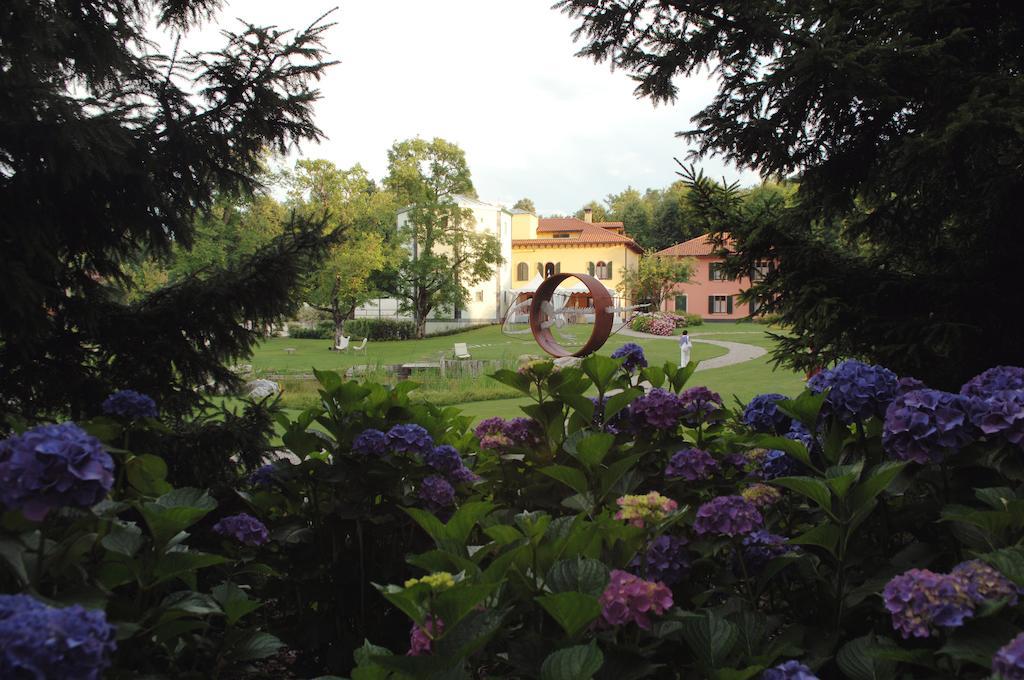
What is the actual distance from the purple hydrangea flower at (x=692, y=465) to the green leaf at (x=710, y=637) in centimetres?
51

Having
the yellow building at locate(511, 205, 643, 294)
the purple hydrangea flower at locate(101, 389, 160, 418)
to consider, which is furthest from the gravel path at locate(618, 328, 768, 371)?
the yellow building at locate(511, 205, 643, 294)

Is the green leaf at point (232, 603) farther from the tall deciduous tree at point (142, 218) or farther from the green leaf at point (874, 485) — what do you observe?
the tall deciduous tree at point (142, 218)

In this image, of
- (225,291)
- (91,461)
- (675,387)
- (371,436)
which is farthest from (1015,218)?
(91,461)

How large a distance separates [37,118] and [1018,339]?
3663 mm

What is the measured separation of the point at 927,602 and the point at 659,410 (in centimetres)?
81

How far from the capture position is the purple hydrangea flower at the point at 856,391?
56.5 inches

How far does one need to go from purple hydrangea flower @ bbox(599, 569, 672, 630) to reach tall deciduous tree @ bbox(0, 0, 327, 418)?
1832mm

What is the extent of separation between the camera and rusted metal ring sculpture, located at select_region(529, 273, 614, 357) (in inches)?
231

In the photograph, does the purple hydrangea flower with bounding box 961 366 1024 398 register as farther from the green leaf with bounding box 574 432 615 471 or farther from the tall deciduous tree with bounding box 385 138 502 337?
the tall deciduous tree with bounding box 385 138 502 337

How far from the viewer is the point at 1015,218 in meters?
3.21

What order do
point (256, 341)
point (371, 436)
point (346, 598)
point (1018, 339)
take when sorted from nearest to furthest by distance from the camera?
1. point (371, 436)
2. point (346, 598)
3. point (256, 341)
4. point (1018, 339)

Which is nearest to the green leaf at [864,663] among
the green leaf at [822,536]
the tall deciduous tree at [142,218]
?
the green leaf at [822,536]

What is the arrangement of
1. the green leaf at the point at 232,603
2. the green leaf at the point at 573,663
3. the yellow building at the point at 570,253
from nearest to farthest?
the green leaf at the point at 573,663, the green leaf at the point at 232,603, the yellow building at the point at 570,253

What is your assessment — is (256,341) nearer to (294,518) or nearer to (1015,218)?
(294,518)
